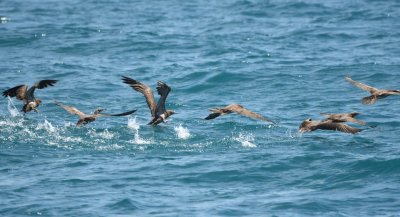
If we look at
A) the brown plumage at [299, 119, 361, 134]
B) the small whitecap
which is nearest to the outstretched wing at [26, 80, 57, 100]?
the small whitecap

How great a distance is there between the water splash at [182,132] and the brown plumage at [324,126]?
269cm

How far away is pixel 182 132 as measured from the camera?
65.8 ft

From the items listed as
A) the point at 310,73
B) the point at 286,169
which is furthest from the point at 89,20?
the point at 286,169

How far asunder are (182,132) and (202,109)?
304 centimetres

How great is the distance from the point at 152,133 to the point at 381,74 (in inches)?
352

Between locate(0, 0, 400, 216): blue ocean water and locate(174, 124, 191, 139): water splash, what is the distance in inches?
1.9

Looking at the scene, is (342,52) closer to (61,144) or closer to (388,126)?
(388,126)

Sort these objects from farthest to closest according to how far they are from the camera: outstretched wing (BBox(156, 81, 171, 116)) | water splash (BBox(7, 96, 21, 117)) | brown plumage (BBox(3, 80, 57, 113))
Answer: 1. water splash (BBox(7, 96, 21, 117))
2. brown plumage (BBox(3, 80, 57, 113))
3. outstretched wing (BBox(156, 81, 171, 116))

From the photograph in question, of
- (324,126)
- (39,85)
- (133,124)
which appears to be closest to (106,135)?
(133,124)

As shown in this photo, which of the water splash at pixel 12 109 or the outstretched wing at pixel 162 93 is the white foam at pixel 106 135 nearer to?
the outstretched wing at pixel 162 93

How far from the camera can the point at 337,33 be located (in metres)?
32.3

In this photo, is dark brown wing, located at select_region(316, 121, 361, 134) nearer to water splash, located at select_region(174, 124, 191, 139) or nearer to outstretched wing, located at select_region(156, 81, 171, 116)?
water splash, located at select_region(174, 124, 191, 139)

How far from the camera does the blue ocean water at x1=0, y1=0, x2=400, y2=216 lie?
51.9 ft

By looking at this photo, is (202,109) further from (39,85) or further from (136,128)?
(39,85)
